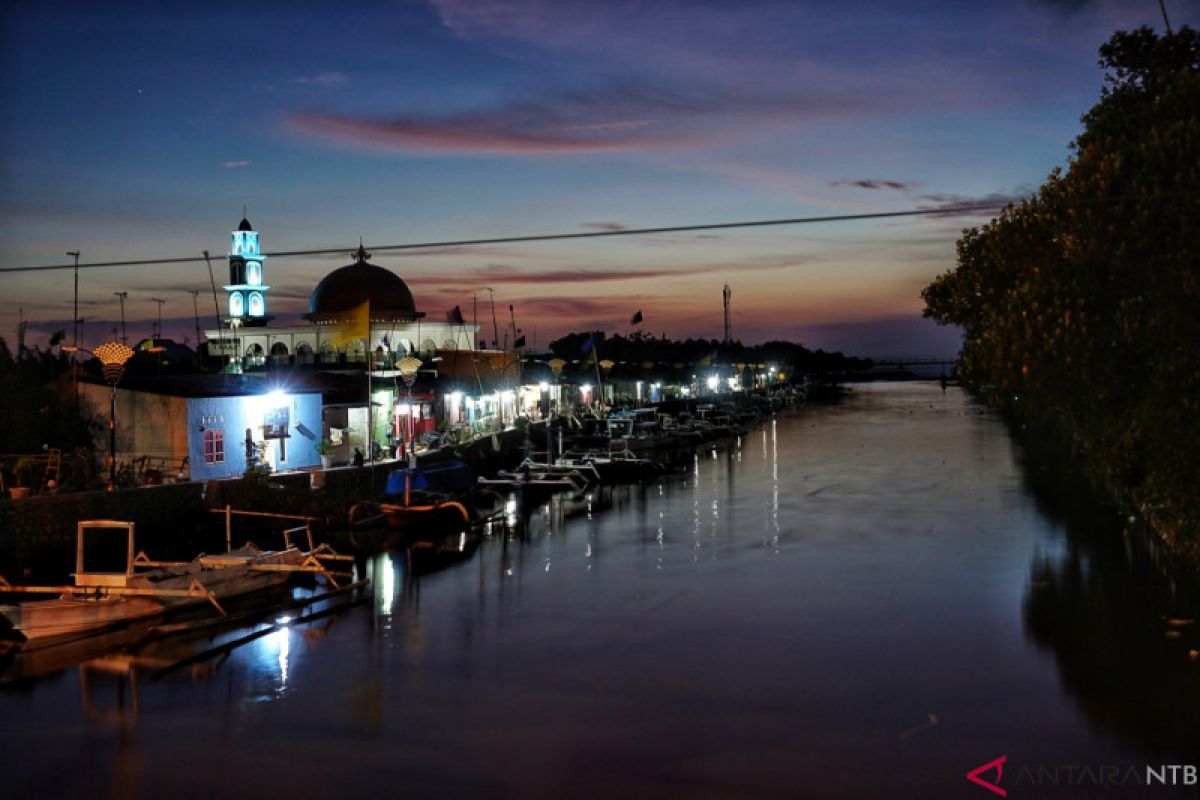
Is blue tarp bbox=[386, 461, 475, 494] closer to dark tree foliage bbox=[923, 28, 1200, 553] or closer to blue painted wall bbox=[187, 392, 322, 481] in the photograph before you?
blue painted wall bbox=[187, 392, 322, 481]

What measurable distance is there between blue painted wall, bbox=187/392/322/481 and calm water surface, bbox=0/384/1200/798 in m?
8.60

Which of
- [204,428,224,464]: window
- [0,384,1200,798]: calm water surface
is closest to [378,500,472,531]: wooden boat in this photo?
[0,384,1200,798]: calm water surface

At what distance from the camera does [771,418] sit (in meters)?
130

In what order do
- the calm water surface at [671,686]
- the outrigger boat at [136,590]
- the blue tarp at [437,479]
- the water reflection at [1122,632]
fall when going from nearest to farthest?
the calm water surface at [671,686] → the water reflection at [1122,632] → the outrigger boat at [136,590] → the blue tarp at [437,479]

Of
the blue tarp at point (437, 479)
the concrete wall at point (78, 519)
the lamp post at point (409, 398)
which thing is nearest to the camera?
the concrete wall at point (78, 519)

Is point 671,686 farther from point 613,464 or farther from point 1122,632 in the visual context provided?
point 613,464

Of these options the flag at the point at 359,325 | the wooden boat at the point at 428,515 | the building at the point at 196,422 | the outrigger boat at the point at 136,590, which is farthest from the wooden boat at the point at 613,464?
the outrigger boat at the point at 136,590

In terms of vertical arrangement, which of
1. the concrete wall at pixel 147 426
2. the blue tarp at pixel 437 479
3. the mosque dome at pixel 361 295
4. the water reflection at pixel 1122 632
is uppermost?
the mosque dome at pixel 361 295

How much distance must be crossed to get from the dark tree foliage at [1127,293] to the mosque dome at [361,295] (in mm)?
49815

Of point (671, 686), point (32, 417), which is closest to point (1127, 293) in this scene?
point (671, 686)

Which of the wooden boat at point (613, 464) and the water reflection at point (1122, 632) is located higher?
the wooden boat at point (613, 464)

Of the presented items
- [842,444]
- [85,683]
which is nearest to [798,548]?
[85,683]

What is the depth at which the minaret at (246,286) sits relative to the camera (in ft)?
242

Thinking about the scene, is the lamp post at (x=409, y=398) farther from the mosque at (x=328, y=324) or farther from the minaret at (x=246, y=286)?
the minaret at (x=246, y=286)
